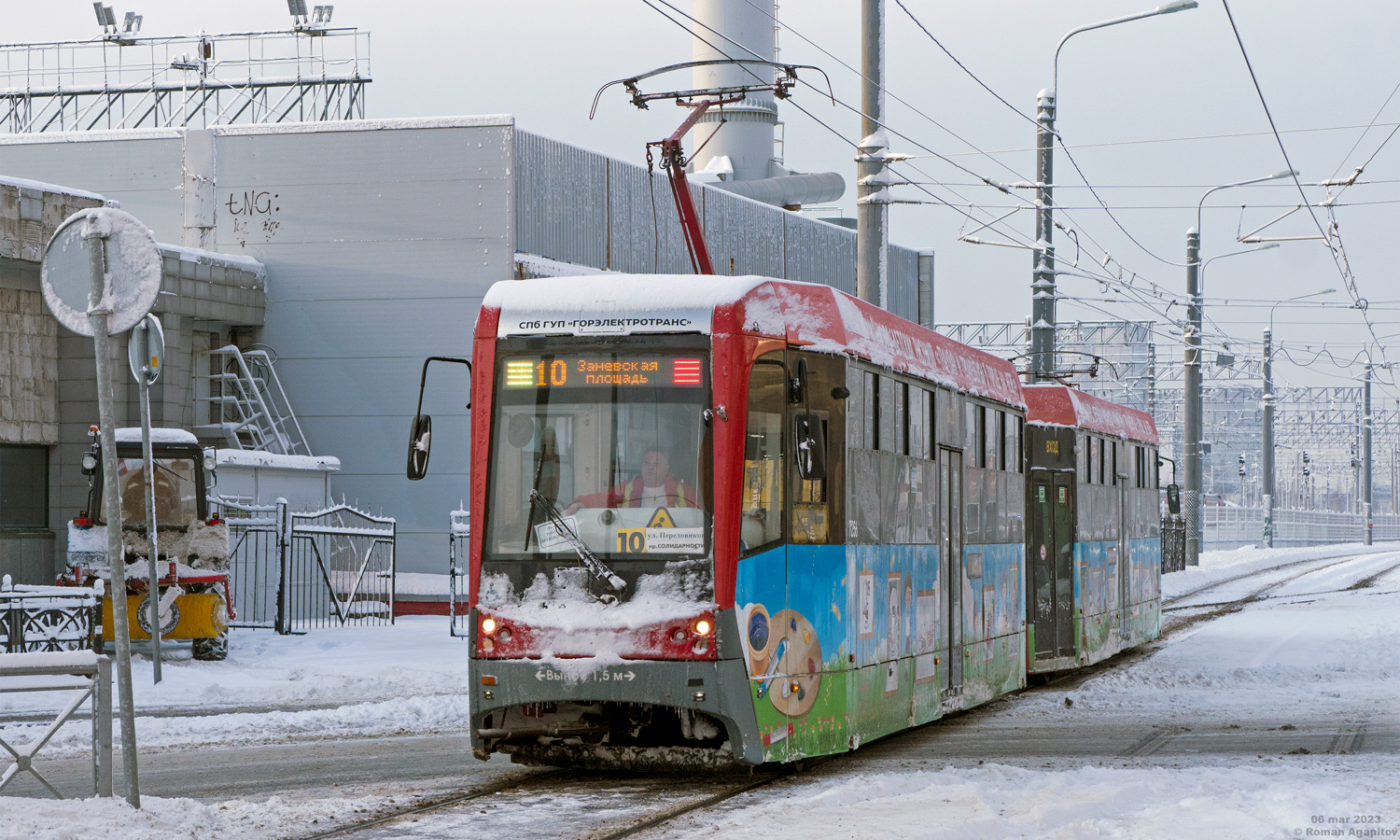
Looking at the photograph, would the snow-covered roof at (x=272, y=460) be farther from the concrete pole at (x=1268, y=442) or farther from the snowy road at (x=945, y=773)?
the concrete pole at (x=1268, y=442)

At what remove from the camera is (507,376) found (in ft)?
34.7

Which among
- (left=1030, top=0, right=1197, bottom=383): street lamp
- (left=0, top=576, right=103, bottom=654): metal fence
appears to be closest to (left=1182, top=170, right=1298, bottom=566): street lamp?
(left=1030, top=0, right=1197, bottom=383): street lamp

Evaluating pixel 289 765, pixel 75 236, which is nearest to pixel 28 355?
pixel 289 765

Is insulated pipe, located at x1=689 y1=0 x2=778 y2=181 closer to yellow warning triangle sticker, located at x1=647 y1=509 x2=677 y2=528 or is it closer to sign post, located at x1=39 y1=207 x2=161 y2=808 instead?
yellow warning triangle sticker, located at x1=647 y1=509 x2=677 y2=528

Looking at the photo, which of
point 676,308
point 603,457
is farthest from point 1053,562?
point 603,457

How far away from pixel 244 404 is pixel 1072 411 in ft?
56.5

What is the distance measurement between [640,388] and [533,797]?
Result: 2.39 m

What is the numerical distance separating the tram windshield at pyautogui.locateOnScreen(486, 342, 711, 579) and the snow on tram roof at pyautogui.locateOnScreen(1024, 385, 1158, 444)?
860cm

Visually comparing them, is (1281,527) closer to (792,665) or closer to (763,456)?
(792,665)

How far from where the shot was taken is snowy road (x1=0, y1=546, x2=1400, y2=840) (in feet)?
28.4

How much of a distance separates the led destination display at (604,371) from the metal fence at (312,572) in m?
13.4

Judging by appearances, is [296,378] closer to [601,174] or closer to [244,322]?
[244,322]

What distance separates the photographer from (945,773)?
1066 centimetres

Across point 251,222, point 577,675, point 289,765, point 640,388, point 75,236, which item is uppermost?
point 251,222
